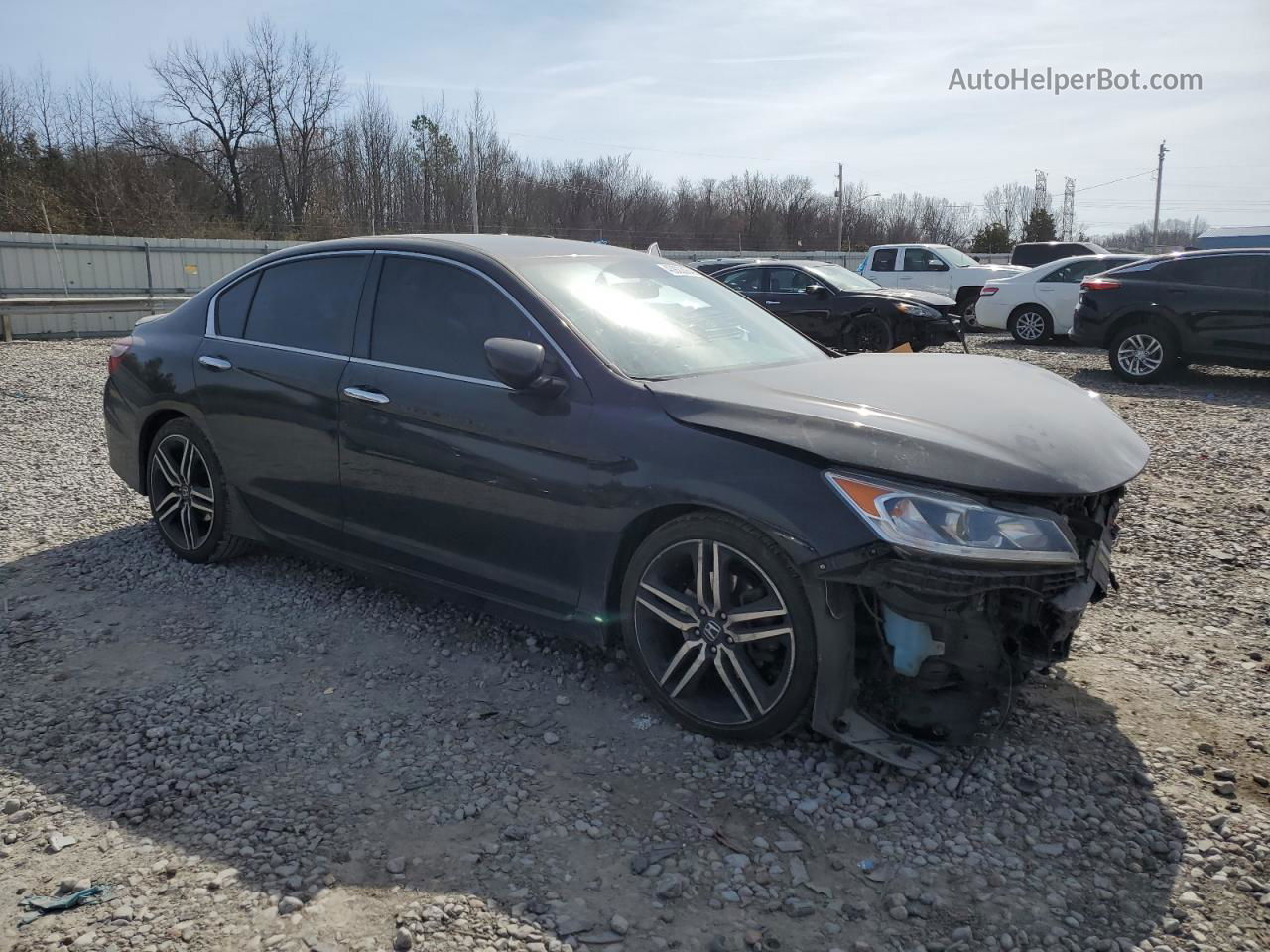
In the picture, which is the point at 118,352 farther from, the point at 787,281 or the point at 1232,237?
the point at 1232,237

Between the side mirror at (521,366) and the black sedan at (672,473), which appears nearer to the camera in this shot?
the black sedan at (672,473)

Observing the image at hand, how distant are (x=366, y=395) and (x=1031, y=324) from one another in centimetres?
1511

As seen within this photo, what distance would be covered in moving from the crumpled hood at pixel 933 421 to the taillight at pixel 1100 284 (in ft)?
29.9

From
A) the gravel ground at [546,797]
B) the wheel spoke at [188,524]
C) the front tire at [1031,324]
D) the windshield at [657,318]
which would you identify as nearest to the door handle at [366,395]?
the windshield at [657,318]

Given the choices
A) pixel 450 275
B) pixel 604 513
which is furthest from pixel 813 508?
pixel 450 275

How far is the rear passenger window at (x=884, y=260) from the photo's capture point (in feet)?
68.2

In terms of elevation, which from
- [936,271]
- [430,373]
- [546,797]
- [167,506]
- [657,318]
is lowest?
[546,797]

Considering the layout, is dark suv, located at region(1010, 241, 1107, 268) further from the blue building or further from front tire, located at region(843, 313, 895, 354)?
front tire, located at region(843, 313, 895, 354)

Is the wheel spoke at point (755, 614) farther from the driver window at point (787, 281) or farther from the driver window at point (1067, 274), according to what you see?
the driver window at point (1067, 274)

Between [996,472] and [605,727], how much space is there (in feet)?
5.22

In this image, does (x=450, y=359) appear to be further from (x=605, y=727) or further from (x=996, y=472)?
(x=996, y=472)

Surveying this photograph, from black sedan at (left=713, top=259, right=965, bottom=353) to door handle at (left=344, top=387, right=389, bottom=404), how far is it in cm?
955

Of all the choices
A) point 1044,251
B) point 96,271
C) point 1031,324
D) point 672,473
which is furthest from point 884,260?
point 672,473

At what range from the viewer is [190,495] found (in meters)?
5.00
